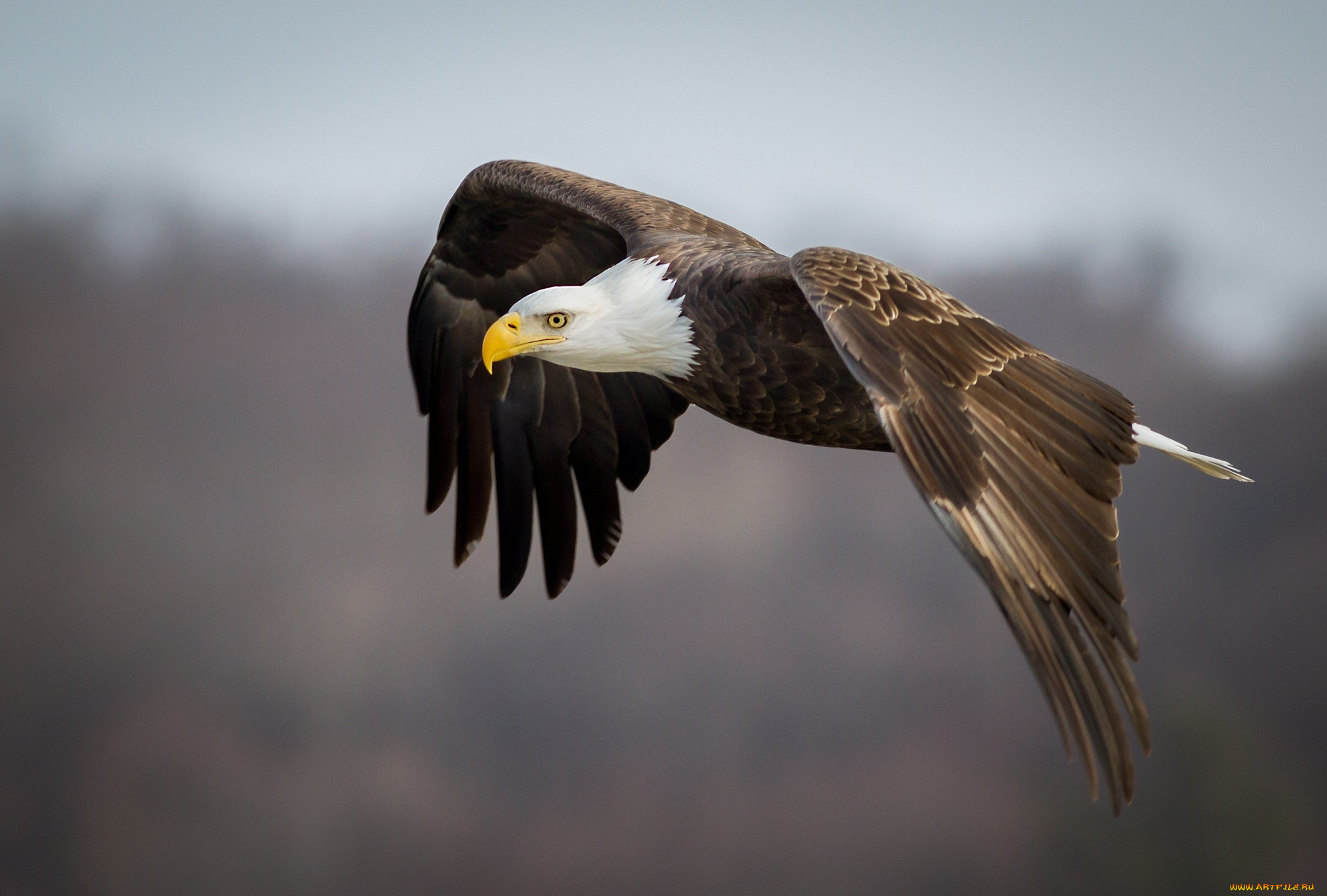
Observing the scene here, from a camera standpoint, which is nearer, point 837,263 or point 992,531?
point 992,531

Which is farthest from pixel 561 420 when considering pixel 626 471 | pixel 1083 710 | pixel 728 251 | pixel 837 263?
pixel 1083 710

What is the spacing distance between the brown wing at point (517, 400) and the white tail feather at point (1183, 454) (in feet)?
4.01

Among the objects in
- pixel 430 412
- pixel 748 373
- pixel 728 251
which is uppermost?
pixel 728 251

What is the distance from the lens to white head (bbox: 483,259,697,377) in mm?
2535

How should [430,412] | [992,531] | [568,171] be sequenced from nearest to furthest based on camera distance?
[992,531]
[568,171]
[430,412]

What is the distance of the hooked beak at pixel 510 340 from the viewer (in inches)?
102

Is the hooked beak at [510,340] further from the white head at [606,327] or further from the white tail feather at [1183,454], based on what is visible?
the white tail feather at [1183,454]

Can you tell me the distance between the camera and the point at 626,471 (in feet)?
11.1

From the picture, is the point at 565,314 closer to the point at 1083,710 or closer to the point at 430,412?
the point at 430,412

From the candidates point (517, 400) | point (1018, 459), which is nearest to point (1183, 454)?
point (1018, 459)

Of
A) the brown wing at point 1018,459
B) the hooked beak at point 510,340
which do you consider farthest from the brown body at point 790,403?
the hooked beak at point 510,340

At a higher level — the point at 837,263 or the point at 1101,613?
the point at 837,263

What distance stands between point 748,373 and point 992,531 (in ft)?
2.43

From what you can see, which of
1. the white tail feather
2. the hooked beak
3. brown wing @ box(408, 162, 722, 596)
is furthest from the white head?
the white tail feather
